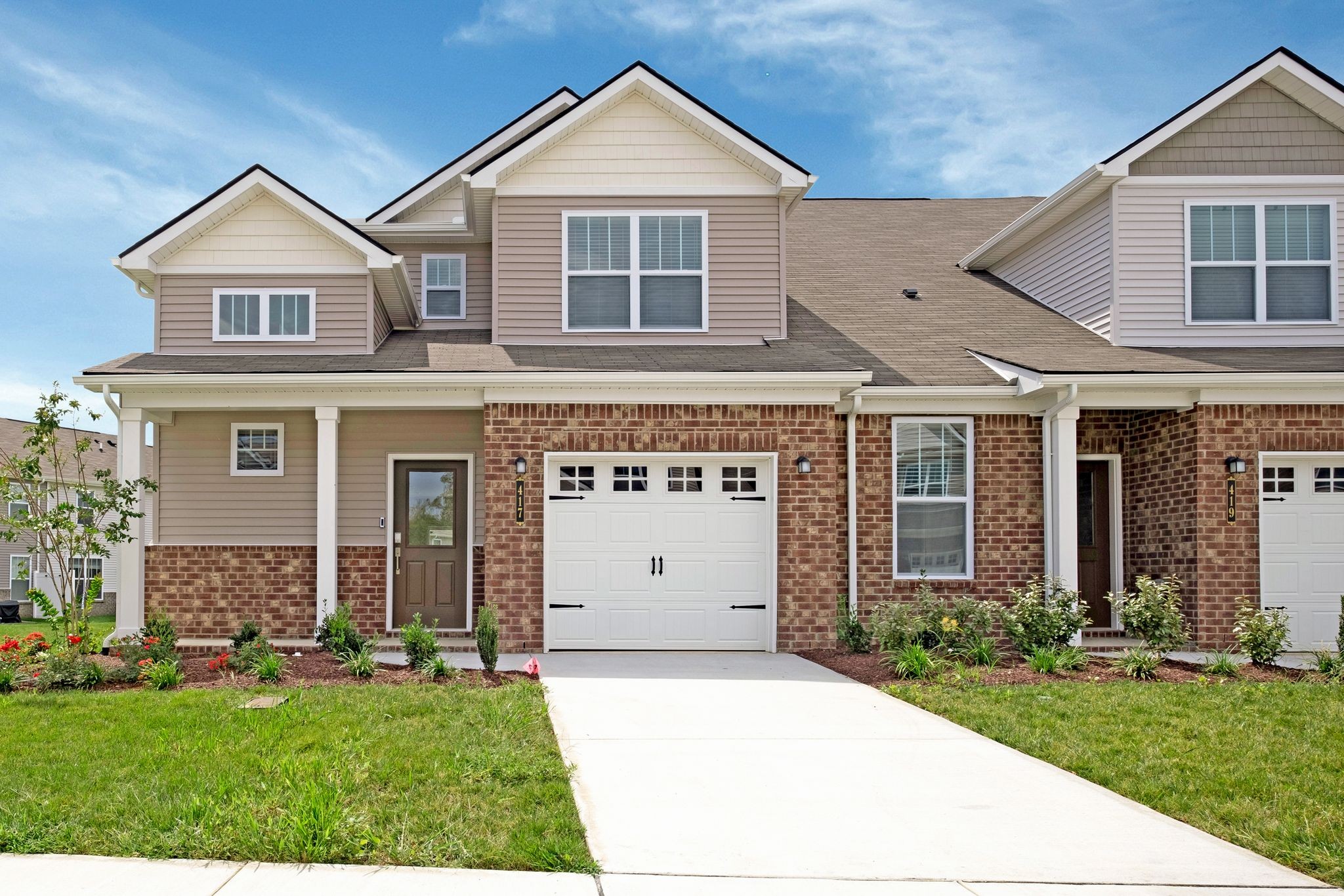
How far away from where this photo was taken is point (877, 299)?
14.6m

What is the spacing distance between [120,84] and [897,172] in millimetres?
14675

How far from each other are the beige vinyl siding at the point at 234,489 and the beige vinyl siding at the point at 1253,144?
11.1 m

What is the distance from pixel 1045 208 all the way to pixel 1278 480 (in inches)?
180

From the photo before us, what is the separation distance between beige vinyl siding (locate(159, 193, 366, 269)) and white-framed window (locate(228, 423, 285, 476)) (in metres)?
2.02

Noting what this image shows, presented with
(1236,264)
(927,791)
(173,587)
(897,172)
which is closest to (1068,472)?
(1236,264)

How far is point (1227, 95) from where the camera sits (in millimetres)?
12602

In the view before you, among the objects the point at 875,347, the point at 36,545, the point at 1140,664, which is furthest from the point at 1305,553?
the point at 36,545

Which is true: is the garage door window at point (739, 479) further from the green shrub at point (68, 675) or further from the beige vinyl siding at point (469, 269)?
the green shrub at point (68, 675)

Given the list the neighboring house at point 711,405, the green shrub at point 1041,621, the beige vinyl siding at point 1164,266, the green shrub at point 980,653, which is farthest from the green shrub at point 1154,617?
the beige vinyl siding at point 1164,266

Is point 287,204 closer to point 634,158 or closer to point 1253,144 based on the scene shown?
point 634,158

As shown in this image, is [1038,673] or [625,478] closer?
[1038,673]

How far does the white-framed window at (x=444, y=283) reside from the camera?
48.6 feet

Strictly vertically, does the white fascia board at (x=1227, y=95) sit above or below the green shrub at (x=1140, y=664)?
above

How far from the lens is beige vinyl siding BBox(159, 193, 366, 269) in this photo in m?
12.6
